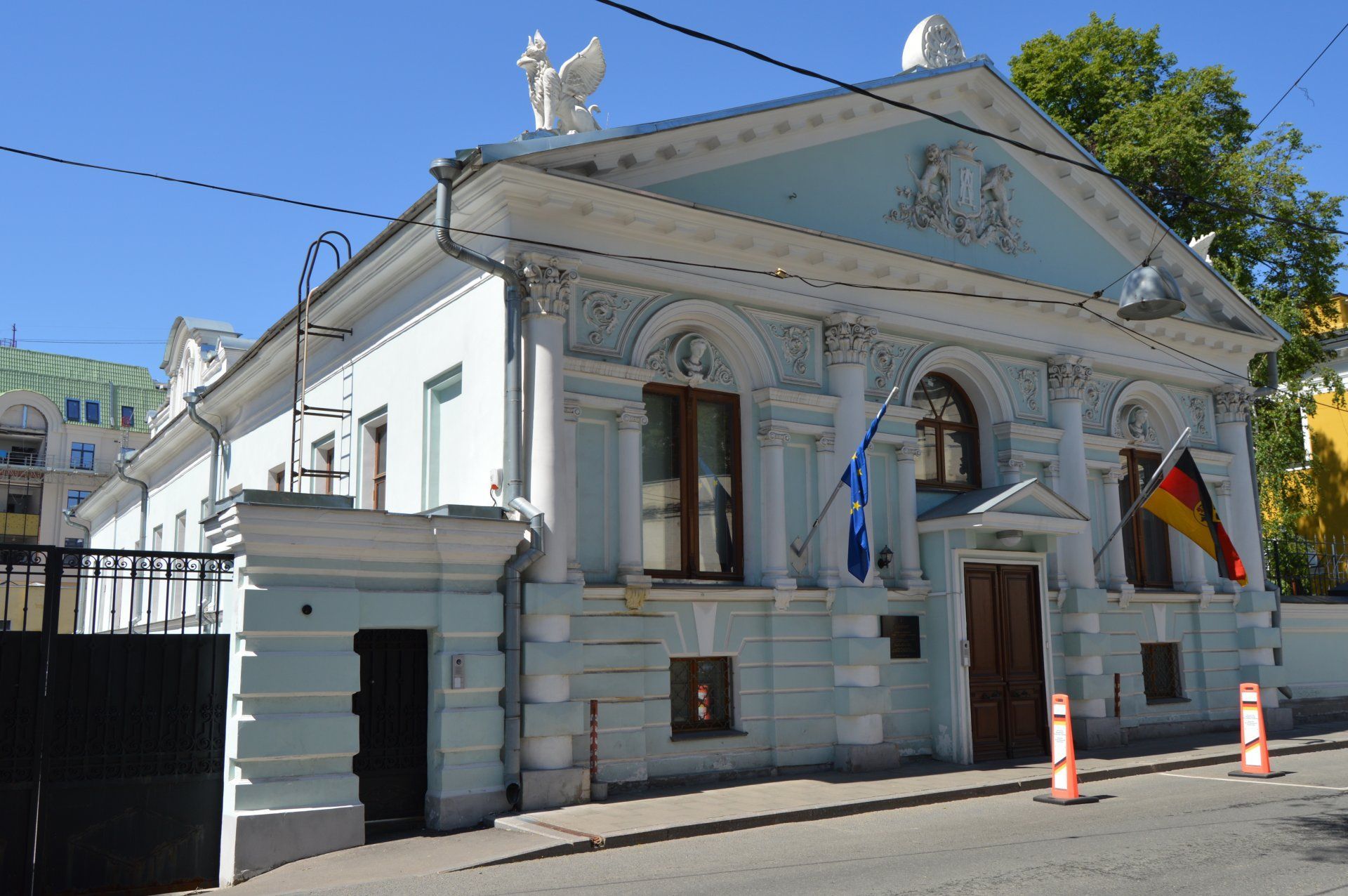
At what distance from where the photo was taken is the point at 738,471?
15680 mm

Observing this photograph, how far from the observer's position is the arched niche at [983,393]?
17.8 metres

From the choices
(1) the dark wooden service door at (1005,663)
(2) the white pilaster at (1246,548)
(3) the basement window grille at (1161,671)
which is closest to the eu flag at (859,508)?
(1) the dark wooden service door at (1005,663)

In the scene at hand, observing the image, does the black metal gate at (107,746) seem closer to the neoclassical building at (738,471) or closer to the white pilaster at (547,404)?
the neoclassical building at (738,471)

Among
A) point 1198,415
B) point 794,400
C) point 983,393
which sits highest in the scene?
point 1198,415

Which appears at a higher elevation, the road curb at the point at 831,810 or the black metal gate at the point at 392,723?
the black metal gate at the point at 392,723

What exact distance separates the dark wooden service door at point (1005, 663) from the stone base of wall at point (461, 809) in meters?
7.00

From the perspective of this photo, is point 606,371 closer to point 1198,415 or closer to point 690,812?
point 690,812

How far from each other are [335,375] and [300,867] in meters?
10.2

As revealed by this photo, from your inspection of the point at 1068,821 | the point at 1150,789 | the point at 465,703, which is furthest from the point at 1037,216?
the point at 465,703

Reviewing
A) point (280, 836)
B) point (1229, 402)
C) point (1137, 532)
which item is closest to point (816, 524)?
point (280, 836)

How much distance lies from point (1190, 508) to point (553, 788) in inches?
437

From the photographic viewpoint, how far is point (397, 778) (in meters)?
12.2

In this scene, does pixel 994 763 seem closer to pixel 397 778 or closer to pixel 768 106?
pixel 397 778

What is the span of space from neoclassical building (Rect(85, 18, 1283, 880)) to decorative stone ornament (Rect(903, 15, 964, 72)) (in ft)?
0.20
